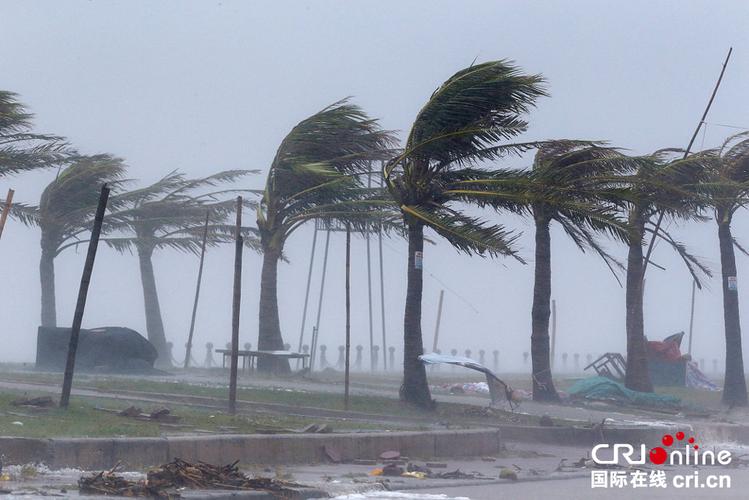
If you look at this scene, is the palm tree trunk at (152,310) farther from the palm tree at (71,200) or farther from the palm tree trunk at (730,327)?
the palm tree trunk at (730,327)

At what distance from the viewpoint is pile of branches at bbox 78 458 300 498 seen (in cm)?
895

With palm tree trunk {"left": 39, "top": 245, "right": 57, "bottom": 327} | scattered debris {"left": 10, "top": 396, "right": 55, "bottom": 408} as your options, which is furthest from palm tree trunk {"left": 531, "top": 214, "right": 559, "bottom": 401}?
palm tree trunk {"left": 39, "top": 245, "right": 57, "bottom": 327}

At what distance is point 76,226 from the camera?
3209cm

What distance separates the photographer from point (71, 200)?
100 ft

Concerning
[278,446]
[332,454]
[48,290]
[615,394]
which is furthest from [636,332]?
[48,290]

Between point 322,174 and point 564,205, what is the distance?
5702 millimetres

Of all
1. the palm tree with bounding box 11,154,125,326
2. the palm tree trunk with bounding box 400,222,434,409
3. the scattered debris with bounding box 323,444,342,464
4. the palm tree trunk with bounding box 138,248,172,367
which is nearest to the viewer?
the scattered debris with bounding box 323,444,342,464

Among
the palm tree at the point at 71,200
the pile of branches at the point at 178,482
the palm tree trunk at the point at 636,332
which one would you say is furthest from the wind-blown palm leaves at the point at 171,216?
the pile of branches at the point at 178,482

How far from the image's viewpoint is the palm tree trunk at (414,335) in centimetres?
1936

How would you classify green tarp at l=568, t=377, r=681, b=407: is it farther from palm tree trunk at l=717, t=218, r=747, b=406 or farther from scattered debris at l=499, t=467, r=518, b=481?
scattered debris at l=499, t=467, r=518, b=481

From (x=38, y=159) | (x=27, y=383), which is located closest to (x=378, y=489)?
(x=27, y=383)

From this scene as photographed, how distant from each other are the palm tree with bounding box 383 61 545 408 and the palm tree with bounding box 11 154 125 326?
42.7 feet

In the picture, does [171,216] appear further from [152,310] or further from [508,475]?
[508,475]

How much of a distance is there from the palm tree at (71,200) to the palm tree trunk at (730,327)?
54.6ft
